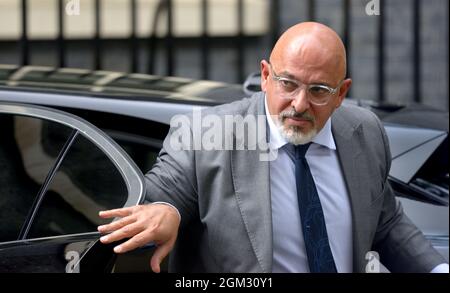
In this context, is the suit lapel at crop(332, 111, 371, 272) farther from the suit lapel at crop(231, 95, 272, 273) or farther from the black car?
the black car

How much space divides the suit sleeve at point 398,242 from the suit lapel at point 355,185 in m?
0.12

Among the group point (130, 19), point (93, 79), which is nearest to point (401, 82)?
point (130, 19)

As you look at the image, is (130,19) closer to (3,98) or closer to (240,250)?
(3,98)

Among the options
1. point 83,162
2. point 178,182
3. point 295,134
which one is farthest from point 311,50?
point 83,162

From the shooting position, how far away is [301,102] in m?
2.62

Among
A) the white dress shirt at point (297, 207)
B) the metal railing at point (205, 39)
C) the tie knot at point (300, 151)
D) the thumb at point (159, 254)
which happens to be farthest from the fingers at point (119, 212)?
the metal railing at point (205, 39)

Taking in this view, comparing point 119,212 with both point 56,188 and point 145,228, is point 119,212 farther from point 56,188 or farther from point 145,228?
point 56,188

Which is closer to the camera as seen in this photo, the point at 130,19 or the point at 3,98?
the point at 3,98

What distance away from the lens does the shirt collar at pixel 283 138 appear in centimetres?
270

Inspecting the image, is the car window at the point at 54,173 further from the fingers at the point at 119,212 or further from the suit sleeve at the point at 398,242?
the suit sleeve at the point at 398,242

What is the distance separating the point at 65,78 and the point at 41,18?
4.13m

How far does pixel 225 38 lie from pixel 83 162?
5.20 meters

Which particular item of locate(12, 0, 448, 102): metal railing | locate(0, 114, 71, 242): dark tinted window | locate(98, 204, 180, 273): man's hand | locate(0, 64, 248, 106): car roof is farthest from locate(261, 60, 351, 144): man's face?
locate(12, 0, 448, 102): metal railing
